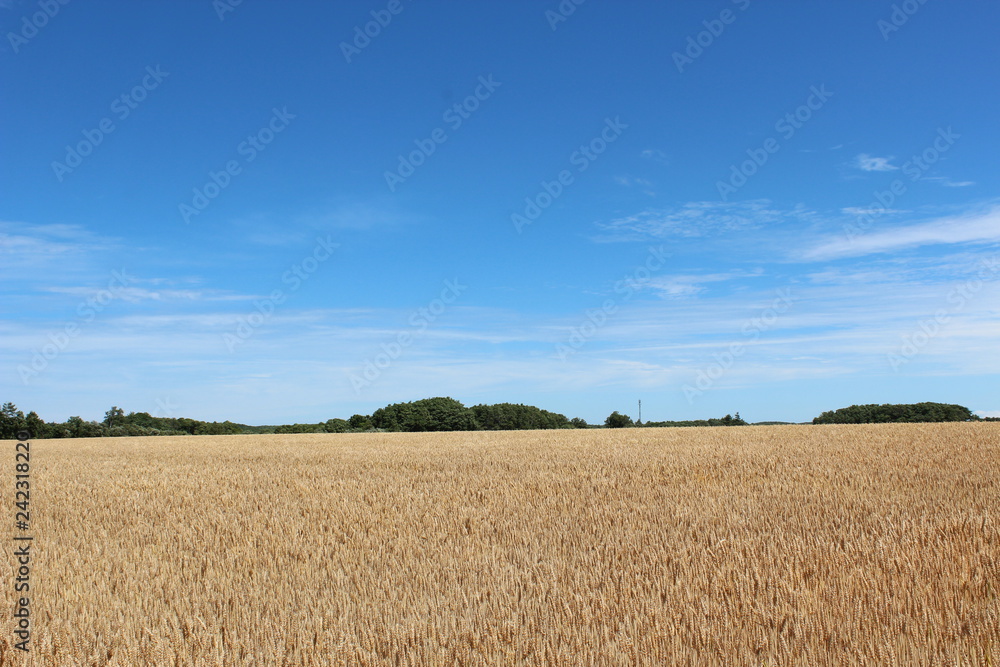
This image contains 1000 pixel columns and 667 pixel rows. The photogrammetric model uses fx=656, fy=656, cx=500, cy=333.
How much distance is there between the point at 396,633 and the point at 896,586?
163 inches

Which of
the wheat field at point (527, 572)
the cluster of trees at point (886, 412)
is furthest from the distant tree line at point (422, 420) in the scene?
the wheat field at point (527, 572)

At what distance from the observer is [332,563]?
22.2 ft

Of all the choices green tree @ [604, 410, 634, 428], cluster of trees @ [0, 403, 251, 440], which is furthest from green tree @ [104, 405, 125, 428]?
green tree @ [604, 410, 634, 428]

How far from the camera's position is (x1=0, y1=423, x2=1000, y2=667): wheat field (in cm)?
454

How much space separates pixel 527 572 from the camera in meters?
6.10

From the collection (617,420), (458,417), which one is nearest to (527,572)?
(617,420)

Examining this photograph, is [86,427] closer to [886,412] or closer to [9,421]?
[9,421]

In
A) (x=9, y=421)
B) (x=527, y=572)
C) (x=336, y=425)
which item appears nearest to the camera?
(x=527, y=572)

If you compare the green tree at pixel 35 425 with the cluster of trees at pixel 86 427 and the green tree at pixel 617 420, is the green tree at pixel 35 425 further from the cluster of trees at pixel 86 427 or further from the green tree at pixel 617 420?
the green tree at pixel 617 420

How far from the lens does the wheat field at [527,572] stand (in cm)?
454

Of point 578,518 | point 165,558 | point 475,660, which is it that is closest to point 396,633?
point 475,660

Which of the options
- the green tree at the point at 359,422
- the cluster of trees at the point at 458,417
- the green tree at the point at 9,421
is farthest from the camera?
the cluster of trees at the point at 458,417

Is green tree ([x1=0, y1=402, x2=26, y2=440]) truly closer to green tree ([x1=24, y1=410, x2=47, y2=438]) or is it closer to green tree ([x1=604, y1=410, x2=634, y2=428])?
green tree ([x1=24, y1=410, x2=47, y2=438])

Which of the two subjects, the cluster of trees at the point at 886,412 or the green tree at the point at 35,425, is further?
the cluster of trees at the point at 886,412
